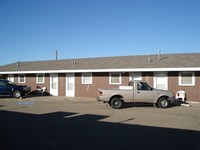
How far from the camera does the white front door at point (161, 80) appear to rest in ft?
70.6

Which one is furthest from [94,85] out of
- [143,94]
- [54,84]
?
[143,94]

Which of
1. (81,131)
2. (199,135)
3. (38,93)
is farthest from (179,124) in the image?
(38,93)

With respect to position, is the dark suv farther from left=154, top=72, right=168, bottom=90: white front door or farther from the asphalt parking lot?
the asphalt parking lot

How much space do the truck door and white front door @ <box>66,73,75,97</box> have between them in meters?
10.3

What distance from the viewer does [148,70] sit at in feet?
69.8

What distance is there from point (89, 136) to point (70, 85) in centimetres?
1781

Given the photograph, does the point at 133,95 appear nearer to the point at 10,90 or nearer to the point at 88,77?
the point at 88,77

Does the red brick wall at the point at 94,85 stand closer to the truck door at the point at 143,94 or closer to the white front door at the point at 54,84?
the white front door at the point at 54,84

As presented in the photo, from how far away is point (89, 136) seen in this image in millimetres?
8750

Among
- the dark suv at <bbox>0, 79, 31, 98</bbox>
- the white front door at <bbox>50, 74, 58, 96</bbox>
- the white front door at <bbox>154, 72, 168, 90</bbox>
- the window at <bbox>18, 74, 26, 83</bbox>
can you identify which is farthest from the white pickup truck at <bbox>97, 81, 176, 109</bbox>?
the window at <bbox>18, 74, 26, 83</bbox>

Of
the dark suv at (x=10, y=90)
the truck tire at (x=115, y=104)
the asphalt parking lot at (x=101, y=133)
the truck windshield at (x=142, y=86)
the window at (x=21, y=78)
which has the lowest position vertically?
the asphalt parking lot at (x=101, y=133)

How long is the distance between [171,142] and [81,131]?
3.24 metres

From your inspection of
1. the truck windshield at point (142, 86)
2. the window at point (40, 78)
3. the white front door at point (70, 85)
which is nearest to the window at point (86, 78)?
the white front door at point (70, 85)

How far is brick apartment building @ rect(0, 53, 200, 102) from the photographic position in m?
20.5
